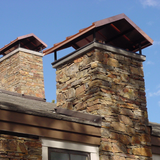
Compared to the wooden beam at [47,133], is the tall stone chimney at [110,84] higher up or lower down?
higher up

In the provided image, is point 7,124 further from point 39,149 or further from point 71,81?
point 71,81

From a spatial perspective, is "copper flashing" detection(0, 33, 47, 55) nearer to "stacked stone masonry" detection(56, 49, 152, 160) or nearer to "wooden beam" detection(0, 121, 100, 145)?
"stacked stone masonry" detection(56, 49, 152, 160)

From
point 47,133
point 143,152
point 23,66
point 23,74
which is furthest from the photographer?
point 23,66

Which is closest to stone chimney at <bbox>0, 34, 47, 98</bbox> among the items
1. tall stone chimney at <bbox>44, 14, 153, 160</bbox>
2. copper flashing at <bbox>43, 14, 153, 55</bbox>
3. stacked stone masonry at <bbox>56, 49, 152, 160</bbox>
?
copper flashing at <bbox>43, 14, 153, 55</bbox>

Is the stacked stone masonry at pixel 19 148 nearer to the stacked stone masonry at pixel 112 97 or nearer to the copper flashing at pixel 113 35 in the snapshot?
the stacked stone masonry at pixel 112 97

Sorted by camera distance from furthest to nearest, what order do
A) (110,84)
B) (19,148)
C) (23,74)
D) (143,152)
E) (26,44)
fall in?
1. (26,44)
2. (23,74)
3. (110,84)
4. (143,152)
5. (19,148)

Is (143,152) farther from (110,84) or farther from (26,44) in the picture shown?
(26,44)

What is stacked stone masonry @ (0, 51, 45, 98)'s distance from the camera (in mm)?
11430

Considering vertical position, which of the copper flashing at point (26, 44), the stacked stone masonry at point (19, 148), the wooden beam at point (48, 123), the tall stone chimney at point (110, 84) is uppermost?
the copper flashing at point (26, 44)

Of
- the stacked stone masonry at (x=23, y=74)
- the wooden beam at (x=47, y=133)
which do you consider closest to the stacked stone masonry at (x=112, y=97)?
the wooden beam at (x=47, y=133)

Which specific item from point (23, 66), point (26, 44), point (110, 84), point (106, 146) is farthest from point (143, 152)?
point (26, 44)

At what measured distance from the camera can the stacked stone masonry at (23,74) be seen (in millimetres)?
11430

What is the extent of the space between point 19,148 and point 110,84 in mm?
2438

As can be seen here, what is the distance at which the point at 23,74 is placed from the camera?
11.5 m
